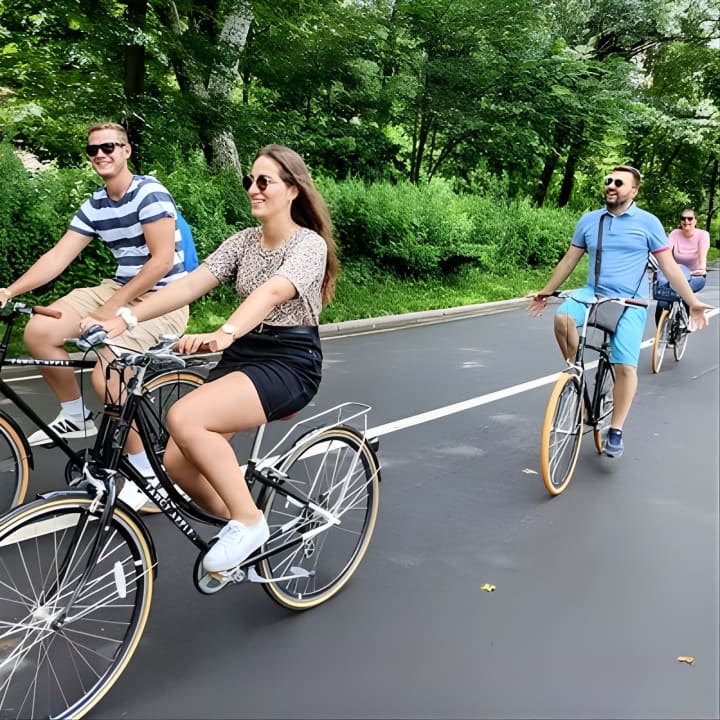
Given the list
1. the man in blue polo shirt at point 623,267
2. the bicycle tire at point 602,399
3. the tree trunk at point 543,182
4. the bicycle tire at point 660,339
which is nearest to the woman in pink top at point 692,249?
the bicycle tire at point 660,339

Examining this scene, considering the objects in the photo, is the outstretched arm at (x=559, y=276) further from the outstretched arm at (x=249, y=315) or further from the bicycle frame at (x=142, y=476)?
the outstretched arm at (x=249, y=315)

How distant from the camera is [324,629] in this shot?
123 inches

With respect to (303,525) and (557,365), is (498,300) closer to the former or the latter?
(557,365)

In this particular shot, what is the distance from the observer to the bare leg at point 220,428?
8.51ft

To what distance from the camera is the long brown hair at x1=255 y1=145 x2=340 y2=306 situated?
2.91 meters

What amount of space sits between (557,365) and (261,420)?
20.6ft

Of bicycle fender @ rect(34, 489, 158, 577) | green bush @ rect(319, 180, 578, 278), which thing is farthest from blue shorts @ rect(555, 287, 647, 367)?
green bush @ rect(319, 180, 578, 278)

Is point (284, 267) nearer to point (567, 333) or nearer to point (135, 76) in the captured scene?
point (567, 333)

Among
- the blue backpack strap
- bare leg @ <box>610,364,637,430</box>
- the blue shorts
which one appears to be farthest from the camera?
bare leg @ <box>610,364,637,430</box>

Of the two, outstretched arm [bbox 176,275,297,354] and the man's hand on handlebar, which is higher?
outstretched arm [bbox 176,275,297,354]

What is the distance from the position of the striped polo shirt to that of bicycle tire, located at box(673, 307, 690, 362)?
21.8 ft

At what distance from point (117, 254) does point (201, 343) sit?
1.93 m

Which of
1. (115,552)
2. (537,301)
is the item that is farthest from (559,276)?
(115,552)

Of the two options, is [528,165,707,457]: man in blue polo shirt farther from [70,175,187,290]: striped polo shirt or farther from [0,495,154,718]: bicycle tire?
[0,495,154,718]: bicycle tire
